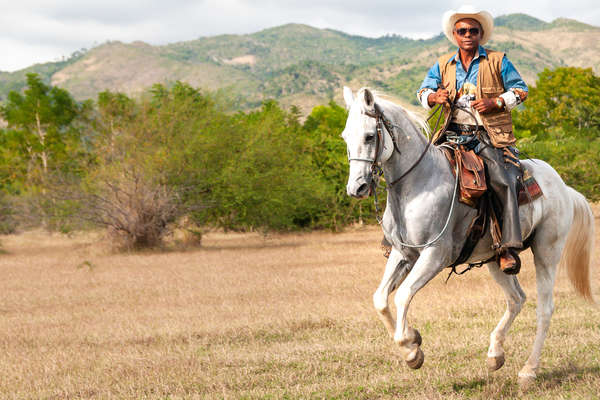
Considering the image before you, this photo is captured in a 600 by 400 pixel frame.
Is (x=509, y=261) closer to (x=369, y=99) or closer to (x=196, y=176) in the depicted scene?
(x=369, y=99)

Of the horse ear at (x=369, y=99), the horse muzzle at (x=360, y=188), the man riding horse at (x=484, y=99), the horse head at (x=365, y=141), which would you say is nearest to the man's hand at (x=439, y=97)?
the man riding horse at (x=484, y=99)

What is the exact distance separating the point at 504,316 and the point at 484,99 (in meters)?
2.41

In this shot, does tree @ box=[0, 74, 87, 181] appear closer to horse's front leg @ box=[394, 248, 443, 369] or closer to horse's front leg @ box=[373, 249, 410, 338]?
horse's front leg @ box=[373, 249, 410, 338]

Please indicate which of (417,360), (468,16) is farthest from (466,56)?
(417,360)

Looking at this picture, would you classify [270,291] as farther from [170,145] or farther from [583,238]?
[170,145]

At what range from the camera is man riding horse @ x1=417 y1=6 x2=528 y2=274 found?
6.27 m

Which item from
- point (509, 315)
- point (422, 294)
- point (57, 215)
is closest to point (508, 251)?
point (509, 315)

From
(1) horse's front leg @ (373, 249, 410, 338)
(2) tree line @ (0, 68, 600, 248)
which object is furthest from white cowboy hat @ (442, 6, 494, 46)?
(2) tree line @ (0, 68, 600, 248)

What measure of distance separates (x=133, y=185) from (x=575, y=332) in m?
18.6

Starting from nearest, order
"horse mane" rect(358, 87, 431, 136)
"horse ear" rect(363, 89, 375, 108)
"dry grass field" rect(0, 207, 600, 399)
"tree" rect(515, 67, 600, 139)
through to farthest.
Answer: "horse ear" rect(363, 89, 375, 108) → "horse mane" rect(358, 87, 431, 136) → "dry grass field" rect(0, 207, 600, 399) → "tree" rect(515, 67, 600, 139)

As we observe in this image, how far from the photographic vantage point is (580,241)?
7.67 meters

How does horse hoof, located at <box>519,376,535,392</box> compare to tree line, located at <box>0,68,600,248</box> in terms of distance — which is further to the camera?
tree line, located at <box>0,68,600,248</box>

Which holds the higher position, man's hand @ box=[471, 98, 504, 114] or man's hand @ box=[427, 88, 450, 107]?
man's hand @ box=[427, 88, 450, 107]

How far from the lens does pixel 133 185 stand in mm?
23875
